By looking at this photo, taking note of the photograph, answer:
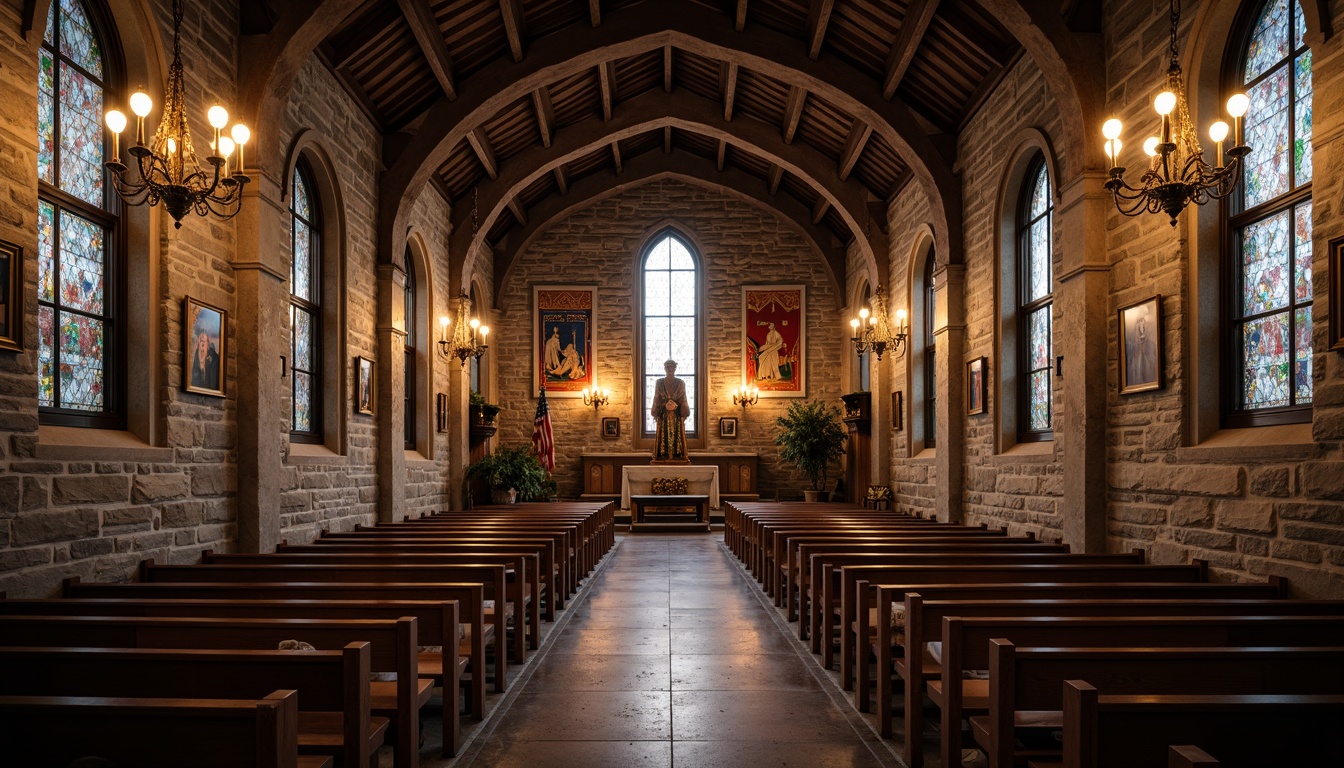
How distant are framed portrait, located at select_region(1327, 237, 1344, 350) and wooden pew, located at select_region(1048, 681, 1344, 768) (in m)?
2.82

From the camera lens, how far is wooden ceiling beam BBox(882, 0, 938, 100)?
8.48 m

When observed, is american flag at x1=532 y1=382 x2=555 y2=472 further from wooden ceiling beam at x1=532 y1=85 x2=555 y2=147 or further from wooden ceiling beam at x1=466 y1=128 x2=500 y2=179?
wooden ceiling beam at x1=532 y1=85 x2=555 y2=147

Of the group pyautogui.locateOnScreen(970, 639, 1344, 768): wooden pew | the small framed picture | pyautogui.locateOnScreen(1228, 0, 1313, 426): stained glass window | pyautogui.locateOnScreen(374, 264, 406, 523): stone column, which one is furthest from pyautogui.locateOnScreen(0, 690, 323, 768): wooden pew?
the small framed picture

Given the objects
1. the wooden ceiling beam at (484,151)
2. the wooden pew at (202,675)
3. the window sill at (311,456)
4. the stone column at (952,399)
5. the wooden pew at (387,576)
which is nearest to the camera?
the wooden pew at (202,675)

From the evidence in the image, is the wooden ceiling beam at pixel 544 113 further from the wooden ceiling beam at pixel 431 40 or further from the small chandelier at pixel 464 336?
the small chandelier at pixel 464 336

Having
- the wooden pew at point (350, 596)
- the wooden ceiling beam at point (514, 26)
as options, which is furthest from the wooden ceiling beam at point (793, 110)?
the wooden pew at point (350, 596)

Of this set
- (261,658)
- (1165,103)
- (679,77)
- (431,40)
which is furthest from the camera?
(679,77)

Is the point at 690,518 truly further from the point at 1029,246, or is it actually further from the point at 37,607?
the point at 37,607

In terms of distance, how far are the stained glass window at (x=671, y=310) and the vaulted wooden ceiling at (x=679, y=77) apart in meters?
2.60

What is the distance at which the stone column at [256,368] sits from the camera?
6.75 metres

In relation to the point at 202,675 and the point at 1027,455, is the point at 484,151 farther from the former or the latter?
the point at 202,675

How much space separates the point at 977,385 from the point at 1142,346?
138 inches

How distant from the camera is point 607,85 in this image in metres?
11.8

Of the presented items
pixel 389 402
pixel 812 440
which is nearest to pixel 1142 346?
pixel 389 402
